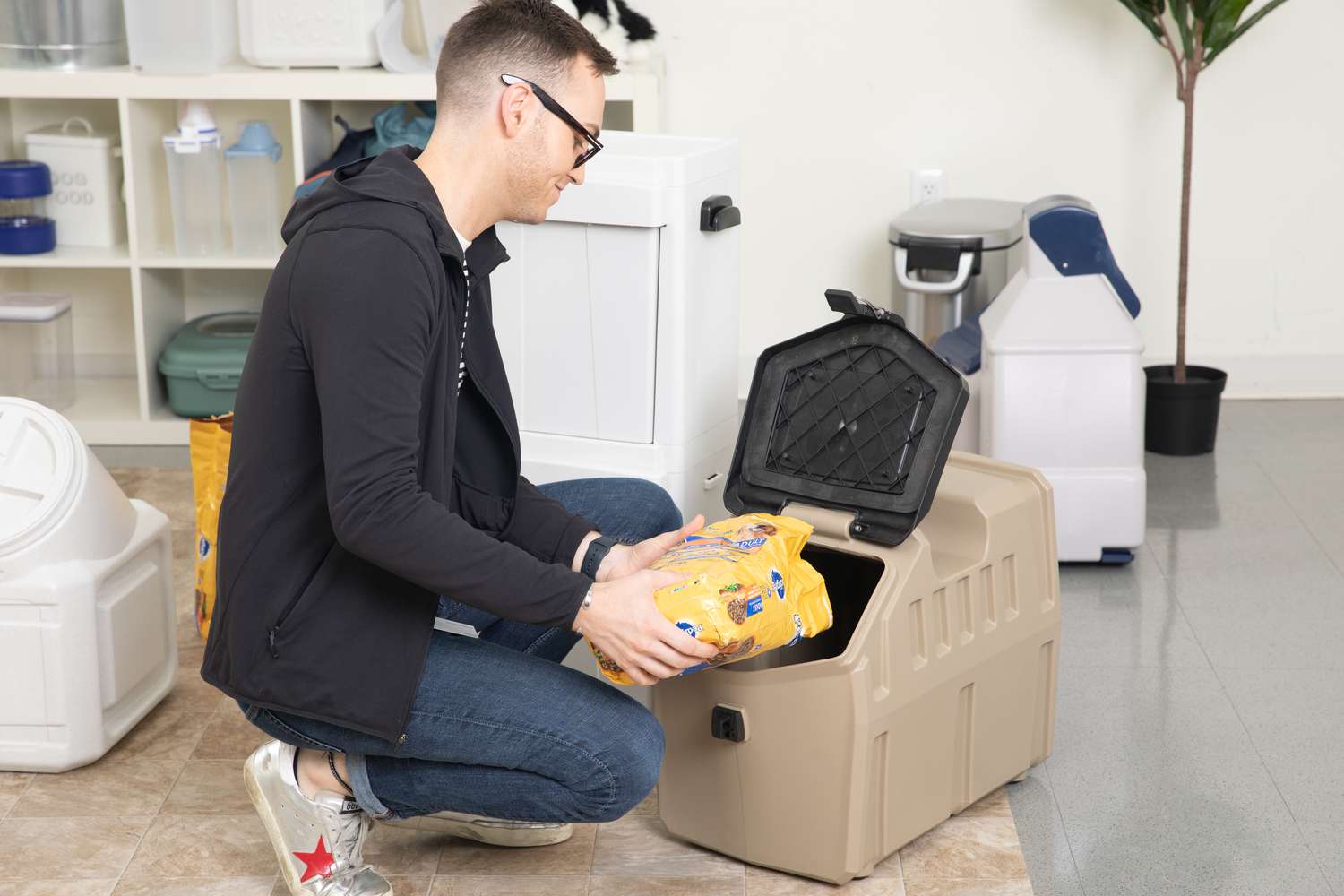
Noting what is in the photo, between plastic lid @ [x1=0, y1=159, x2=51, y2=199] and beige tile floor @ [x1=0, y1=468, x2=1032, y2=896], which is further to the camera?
plastic lid @ [x1=0, y1=159, x2=51, y2=199]

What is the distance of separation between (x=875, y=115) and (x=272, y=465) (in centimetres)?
239

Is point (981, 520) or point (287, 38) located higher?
point (287, 38)

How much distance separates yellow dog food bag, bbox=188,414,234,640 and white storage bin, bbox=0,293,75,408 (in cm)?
121

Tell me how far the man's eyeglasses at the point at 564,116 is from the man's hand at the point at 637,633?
46 cm

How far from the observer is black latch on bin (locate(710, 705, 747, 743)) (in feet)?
5.72

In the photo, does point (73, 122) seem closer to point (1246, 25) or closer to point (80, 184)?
point (80, 184)

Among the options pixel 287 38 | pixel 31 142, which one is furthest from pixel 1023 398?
pixel 31 142

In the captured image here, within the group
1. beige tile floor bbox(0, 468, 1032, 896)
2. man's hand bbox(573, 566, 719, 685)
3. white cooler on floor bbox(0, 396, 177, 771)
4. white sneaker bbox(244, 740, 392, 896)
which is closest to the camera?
man's hand bbox(573, 566, 719, 685)

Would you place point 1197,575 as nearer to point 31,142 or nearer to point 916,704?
point 916,704

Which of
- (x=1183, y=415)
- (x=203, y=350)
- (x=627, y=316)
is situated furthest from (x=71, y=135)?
(x=1183, y=415)

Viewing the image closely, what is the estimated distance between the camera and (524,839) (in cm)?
186

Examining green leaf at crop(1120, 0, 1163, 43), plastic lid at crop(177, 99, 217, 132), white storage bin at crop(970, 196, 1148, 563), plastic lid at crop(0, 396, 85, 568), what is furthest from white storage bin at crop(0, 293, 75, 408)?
green leaf at crop(1120, 0, 1163, 43)

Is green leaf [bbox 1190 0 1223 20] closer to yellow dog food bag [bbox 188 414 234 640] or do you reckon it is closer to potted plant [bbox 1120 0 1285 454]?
potted plant [bbox 1120 0 1285 454]

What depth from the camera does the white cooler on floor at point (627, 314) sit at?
1.99 meters
